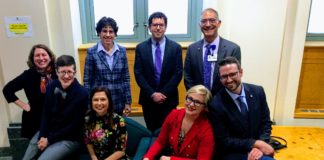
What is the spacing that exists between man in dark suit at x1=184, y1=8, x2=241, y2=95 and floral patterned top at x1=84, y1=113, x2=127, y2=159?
2.46 ft

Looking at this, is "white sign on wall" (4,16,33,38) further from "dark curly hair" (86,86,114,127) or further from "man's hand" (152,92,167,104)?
"man's hand" (152,92,167,104)

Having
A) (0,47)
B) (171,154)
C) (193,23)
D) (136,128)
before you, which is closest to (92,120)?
(136,128)

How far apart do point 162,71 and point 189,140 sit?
786 mm

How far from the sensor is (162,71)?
2477 mm

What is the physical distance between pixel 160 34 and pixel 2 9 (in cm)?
176

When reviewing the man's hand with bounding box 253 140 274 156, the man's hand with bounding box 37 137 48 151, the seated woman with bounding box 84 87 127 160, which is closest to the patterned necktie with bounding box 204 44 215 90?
the man's hand with bounding box 253 140 274 156

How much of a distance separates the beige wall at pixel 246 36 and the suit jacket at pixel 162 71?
2.98 ft

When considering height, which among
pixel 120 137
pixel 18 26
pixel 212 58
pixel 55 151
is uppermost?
pixel 18 26

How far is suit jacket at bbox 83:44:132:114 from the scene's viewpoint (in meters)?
2.41

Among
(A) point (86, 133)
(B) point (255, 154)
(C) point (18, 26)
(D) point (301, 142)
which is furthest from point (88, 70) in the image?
(D) point (301, 142)

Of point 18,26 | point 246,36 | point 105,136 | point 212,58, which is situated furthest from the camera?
point 246,36

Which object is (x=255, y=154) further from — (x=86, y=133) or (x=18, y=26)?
(x=18, y=26)

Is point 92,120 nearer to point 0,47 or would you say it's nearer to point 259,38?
point 0,47

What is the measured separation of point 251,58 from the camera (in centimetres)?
313
